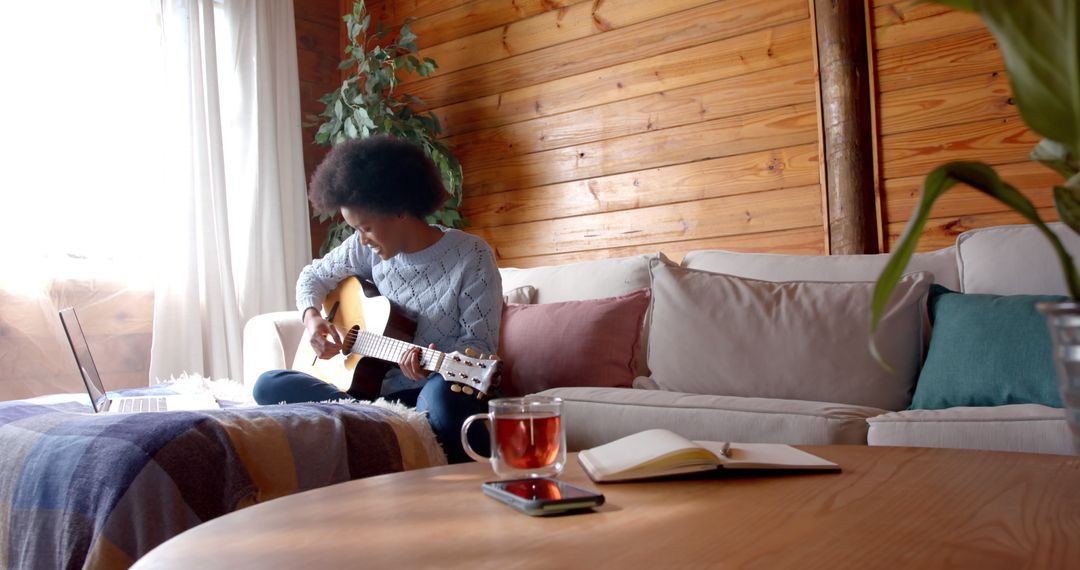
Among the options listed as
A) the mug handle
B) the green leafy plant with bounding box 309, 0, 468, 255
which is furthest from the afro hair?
the mug handle

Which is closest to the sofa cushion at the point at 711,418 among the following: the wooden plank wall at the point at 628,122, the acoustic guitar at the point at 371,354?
the acoustic guitar at the point at 371,354

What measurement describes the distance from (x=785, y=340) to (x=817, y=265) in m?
0.36

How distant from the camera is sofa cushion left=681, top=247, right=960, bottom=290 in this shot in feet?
7.28

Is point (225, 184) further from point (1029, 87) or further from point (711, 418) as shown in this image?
point (1029, 87)

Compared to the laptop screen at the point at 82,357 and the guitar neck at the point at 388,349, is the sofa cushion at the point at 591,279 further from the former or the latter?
the laptop screen at the point at 82,357

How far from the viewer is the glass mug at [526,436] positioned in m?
0.96

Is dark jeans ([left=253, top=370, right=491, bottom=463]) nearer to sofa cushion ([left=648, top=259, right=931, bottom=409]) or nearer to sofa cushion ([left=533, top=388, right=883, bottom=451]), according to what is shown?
sofa cushion ([left=533, top=388, right=883, bottom=451])

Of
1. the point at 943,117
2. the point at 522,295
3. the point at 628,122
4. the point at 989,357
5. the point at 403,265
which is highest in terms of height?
the point at 628,122

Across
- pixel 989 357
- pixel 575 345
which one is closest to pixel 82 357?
pixel 575 345

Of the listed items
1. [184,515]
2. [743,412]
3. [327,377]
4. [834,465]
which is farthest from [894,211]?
[184,515]

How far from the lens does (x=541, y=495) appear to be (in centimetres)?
85

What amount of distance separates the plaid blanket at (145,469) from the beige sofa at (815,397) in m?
0.57

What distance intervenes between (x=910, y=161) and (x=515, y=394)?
1379 millimetres

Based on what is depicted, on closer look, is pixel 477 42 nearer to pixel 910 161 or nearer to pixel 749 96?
pixel 749 96
